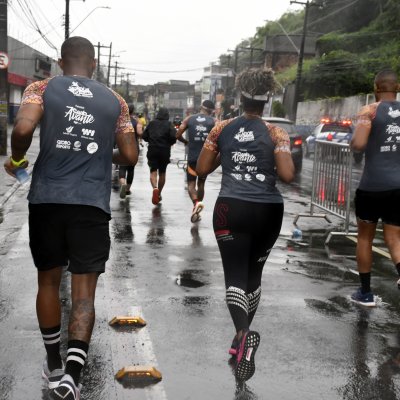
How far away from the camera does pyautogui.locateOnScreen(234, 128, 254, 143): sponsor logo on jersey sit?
435cm

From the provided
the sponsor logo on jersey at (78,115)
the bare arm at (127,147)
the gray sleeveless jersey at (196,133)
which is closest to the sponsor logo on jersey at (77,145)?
the sponsor logo on jersey at (78,115)

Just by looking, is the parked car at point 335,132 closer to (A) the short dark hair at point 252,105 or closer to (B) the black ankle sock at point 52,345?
(A) the short dark hair at point 252,105

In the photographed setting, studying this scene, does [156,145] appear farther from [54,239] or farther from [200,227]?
[54,239]

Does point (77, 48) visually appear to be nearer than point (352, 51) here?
Yes

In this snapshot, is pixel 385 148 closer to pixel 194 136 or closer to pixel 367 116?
pixel 367 116

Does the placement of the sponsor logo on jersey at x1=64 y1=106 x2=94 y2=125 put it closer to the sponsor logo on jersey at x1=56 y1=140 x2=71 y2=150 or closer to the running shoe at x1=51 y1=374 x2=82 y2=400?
the sponsor logo on jersey at x1=56 y1=140 x2=71 y2=150

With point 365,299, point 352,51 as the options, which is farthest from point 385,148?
point 352,51

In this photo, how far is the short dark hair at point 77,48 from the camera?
3.87 m

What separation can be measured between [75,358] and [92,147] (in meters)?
1.15

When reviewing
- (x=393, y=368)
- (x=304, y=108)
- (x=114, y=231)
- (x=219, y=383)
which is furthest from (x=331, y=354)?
(x=304, y=108)

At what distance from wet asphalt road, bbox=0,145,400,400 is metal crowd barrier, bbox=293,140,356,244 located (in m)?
1.03

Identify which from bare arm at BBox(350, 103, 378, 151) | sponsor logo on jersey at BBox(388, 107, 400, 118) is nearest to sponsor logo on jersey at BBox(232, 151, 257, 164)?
bare arm at BBox(350, 103, 378, 151)

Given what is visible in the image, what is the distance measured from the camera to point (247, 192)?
4.35 metres

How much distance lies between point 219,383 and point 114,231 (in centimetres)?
551
